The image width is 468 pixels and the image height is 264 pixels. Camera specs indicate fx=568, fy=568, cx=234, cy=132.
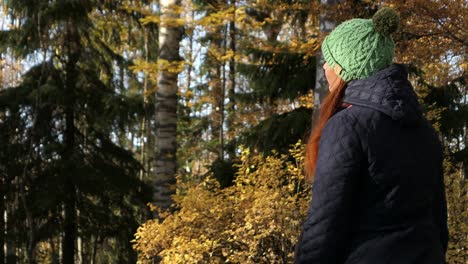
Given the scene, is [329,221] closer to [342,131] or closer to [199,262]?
[342,131]

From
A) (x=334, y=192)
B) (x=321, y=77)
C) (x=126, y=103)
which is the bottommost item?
(x=334, y=192)

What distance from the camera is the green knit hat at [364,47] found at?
1.82 meters

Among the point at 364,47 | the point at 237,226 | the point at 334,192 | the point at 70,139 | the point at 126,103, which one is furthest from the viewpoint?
the point at 70,139

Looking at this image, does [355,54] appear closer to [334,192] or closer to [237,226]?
[334,192]

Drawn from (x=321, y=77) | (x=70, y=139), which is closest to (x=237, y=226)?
(x=321, y=77)

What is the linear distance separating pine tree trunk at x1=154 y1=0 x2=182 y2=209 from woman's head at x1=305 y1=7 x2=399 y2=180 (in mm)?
6267

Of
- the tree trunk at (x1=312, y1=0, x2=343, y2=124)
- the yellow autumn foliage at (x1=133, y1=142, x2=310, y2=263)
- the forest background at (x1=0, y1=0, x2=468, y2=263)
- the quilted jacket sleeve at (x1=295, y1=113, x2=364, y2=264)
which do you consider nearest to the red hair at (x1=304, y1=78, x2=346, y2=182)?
the quilted jacket sleeve at (x1=295, y1=113, x2=364, y2=264)

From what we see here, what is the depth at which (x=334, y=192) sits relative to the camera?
5.39 ft

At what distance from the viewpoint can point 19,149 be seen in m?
10.8

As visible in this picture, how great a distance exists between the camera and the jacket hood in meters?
1.70

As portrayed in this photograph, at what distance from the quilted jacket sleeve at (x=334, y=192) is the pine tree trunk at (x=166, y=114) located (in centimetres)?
640

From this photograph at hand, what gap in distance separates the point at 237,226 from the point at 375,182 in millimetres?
3537

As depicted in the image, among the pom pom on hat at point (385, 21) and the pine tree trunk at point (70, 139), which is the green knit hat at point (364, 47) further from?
the pine tree trunk at point (70, 139)

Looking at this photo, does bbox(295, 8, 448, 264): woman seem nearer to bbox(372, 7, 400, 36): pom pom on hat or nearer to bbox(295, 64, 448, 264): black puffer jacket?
bbox(295, 64, 448, 264): black puffer jacket
